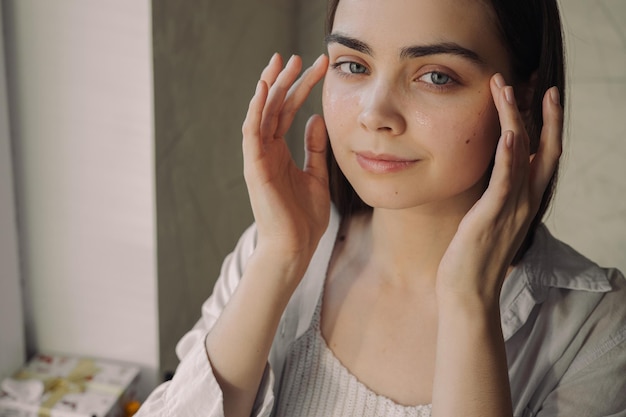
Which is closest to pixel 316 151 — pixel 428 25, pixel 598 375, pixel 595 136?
pixel 428 25

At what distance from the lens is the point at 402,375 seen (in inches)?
40.1

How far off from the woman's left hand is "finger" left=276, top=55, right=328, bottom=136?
26 centimetres

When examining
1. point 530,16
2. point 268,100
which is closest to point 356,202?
point 268,100

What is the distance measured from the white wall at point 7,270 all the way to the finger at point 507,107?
102 centimetres

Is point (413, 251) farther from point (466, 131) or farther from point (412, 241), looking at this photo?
point (466, 131)

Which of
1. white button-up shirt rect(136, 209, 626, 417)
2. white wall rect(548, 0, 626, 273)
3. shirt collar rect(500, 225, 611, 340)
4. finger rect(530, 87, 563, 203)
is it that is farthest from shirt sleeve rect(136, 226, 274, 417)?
white wall rect(548, 0, 626, 273)

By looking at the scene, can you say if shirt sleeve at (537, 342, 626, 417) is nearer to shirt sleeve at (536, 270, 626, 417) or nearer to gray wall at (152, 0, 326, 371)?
shirt sleeve at (536, 270, 626, 417)

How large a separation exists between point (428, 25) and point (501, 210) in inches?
10.1

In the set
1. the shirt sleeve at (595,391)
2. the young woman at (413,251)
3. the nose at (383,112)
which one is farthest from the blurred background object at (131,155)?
the shirt sleeve at (595,391)

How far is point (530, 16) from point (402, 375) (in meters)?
0.56

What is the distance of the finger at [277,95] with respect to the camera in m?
0.98

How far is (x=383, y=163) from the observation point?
0.91 metres

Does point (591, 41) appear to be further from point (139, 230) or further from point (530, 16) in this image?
point (139, 230)

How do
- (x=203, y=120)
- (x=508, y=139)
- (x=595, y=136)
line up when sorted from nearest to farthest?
(x=508, y=139) < (x=203, y=120) < (x=595, y=136)
